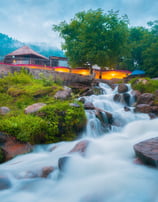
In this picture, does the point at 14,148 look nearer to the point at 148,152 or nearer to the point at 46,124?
the point at 46,124

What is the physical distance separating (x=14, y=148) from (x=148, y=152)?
12.1 feet

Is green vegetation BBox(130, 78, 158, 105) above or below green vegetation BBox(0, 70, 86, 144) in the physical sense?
above

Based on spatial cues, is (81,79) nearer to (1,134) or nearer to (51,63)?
(1,134)

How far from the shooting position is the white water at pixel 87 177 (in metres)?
3.00

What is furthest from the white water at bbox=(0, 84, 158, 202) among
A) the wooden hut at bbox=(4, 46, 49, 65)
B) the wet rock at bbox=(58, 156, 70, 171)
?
the wooden hut at bbox=(4, 46, 49, 65)

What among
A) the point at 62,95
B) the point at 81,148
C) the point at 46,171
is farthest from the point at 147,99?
the point at 46,171

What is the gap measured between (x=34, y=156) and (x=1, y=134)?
3.91 ft

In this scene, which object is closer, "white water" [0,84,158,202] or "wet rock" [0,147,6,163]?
"white water" [0,84,158,202]

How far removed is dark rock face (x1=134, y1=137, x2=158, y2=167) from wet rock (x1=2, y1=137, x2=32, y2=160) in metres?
3.23

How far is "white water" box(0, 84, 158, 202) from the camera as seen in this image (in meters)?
3.00

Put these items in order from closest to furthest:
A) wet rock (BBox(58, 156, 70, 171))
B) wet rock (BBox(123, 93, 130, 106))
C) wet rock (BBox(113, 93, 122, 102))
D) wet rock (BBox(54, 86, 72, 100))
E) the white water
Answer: the white water
wet rock (BBox(58, 156, 70, 171))
wet rock (BBox(54, 86, 72, 100))
wet rock (BBox(123, 93, 130, 106))
wet rock (BBox(113, 93, 122, 102))

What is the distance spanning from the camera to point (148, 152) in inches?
138

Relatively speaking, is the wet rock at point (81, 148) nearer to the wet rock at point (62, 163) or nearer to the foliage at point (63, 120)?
the wet rock at point (62, 163)

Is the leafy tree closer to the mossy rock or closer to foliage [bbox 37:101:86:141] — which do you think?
foliage [bbox 37:101:86:141]
